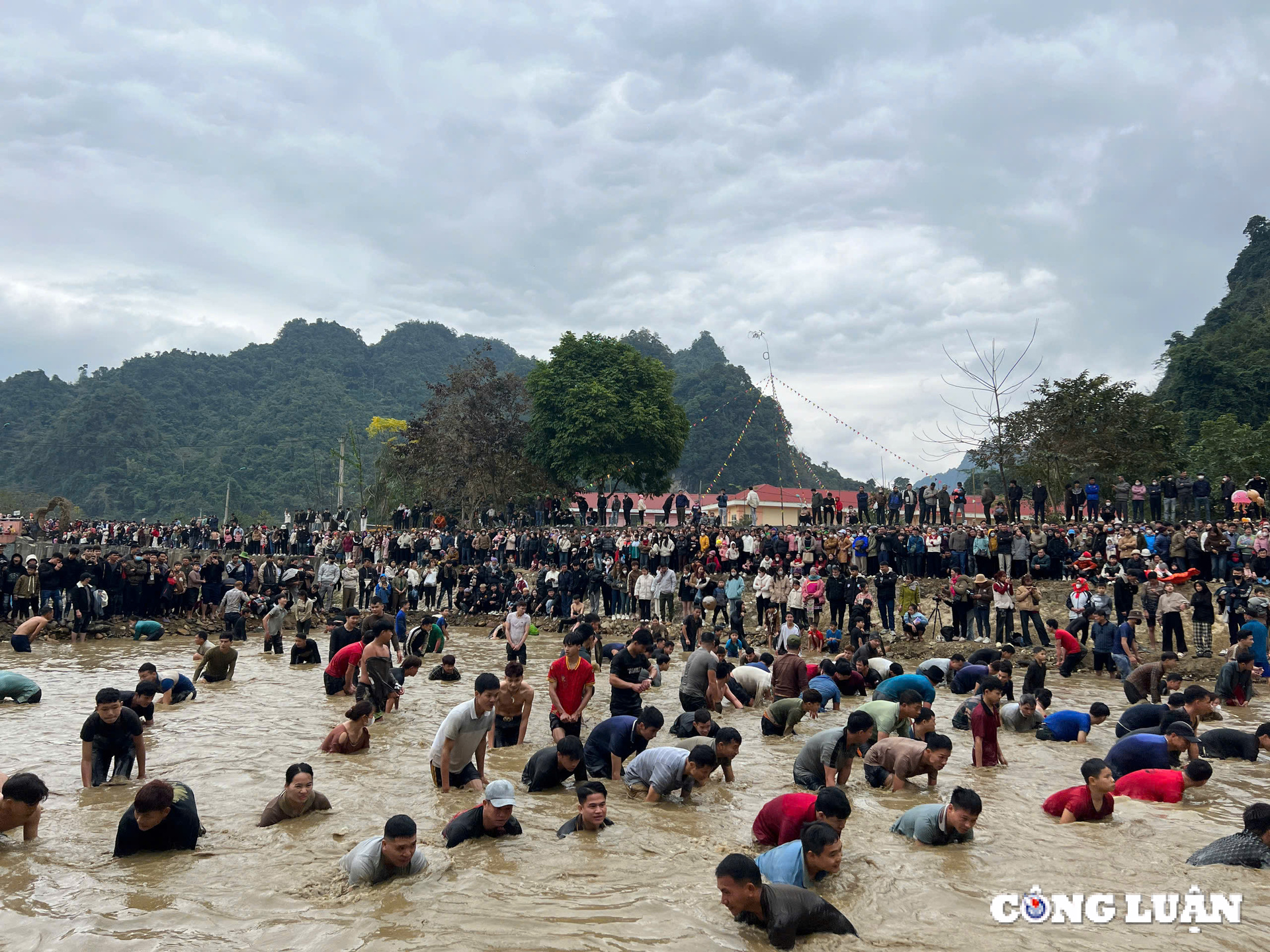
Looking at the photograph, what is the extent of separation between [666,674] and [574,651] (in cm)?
790

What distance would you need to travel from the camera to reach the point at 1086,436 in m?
30.5

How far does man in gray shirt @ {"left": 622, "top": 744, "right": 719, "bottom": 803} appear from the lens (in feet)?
25.9

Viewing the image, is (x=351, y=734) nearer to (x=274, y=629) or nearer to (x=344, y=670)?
(x=344, y=670)

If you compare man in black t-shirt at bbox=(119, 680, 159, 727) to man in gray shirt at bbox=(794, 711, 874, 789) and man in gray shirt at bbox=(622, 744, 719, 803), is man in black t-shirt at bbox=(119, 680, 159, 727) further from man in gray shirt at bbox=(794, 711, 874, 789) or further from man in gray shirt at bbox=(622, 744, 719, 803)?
man in gray shirt at bbox=(794, 711, 874, 789)

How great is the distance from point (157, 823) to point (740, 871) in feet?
14.3

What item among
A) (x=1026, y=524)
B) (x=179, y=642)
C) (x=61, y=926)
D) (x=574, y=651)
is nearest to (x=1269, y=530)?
(x=1026, y=524)

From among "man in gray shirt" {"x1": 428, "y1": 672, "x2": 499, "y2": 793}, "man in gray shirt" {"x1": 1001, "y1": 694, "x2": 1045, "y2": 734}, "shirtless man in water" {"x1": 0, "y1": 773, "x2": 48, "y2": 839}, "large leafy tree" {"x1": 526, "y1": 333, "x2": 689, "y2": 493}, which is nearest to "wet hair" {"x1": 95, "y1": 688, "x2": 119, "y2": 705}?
"shirtless man in water" {"x1": 0, "y1": 773, "x2": 48, "y2": 839}

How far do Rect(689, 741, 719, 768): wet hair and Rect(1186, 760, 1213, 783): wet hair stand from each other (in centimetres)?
427

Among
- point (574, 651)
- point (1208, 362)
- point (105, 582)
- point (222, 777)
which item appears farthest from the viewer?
point (1208, 362)

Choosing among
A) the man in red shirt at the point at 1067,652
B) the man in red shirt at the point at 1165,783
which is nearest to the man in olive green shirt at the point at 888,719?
the man in red shirt at the point at 1165,783

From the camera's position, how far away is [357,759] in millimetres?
9852

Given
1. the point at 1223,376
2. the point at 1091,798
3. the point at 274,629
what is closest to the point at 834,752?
the point at 1091,798

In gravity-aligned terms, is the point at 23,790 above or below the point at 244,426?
below

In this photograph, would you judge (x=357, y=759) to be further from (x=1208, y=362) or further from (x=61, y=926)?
(x=1208, y=362)
